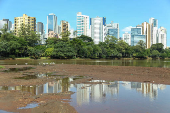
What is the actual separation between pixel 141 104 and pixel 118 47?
332ft

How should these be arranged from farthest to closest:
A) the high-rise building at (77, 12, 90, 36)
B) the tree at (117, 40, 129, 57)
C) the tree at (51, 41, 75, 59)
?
the high-rise building at (77, 12, 90, 36), the tree at (117, 40, 129, 57), the tree at (51, 41, 75, 59)

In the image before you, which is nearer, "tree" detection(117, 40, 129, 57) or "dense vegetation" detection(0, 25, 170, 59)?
"dense vegetation" detection(0, 25, 170, 59)

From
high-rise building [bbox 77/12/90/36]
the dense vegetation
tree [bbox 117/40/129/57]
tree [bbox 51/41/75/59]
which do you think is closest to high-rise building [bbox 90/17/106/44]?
high-rise building [bbox 77/12/90/36]

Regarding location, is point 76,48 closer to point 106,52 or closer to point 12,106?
point 106,52

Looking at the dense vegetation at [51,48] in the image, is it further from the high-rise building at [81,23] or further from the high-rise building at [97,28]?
the high-rise building at [81,23]

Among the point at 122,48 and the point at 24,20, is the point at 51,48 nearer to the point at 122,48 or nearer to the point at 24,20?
the point at 122,48

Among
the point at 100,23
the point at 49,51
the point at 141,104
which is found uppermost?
the point at 100,23

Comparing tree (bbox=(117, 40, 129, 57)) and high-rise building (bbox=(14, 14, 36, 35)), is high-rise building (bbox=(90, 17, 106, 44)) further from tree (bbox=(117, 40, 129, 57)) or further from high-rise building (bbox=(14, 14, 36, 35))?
high-rise building (bbox=(14, 14, 36, 35))

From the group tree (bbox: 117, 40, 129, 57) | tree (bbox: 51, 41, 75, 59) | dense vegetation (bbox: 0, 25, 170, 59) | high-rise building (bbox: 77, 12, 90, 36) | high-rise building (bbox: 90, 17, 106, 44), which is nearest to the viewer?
dense vegetation (bbox: 0, 25, 170, 59)

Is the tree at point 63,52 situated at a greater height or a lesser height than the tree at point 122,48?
lesser

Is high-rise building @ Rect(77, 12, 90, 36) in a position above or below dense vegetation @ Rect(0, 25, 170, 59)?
above

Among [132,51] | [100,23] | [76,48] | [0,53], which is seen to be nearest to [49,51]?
[76,48]

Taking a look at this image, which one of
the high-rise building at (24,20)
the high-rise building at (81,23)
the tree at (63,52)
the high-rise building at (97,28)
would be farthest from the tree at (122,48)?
the high-rise building at (24,20)

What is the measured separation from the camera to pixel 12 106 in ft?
23.2
